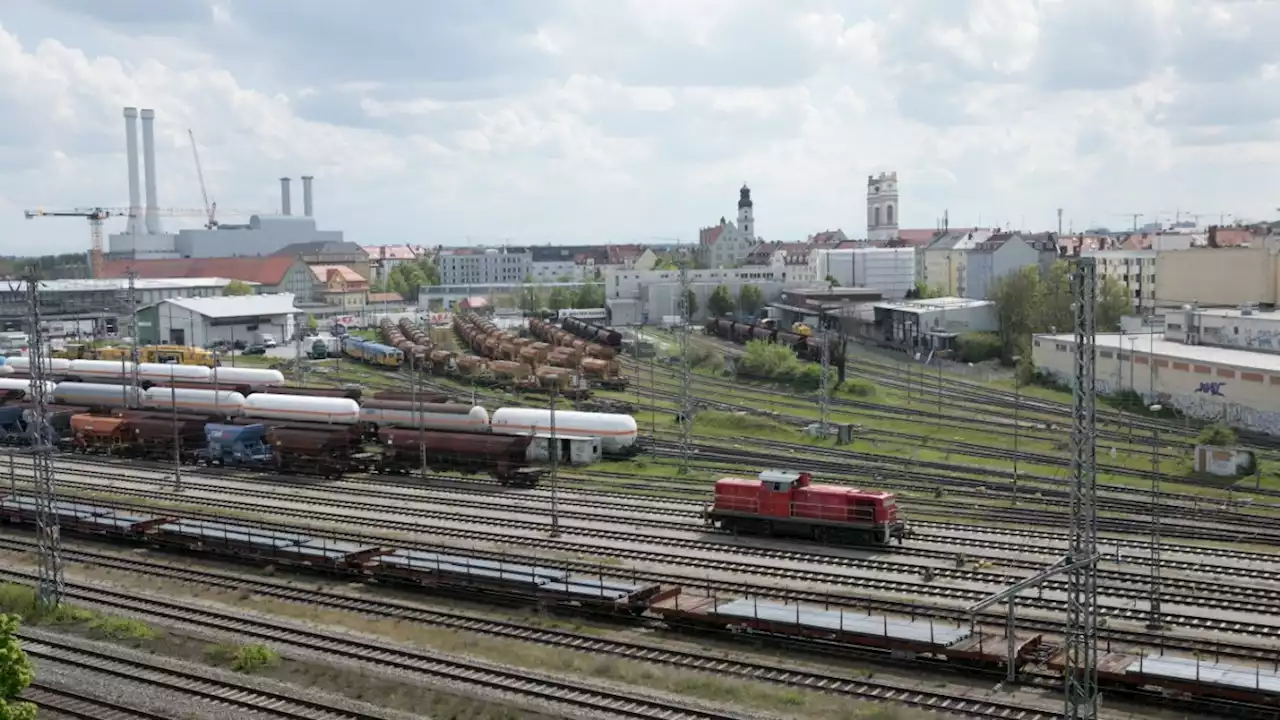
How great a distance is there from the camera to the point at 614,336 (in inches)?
3634

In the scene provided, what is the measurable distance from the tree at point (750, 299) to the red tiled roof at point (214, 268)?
69.0 m

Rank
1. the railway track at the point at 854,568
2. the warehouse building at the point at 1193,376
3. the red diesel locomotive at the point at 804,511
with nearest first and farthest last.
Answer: the railway track at the point at 854,568
the red diesel locomotive at the point at 804,511
the warehouse building at the point at 1193,376

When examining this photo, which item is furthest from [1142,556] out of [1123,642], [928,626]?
[928,626]

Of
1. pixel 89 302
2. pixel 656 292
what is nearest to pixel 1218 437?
pixel 656 292

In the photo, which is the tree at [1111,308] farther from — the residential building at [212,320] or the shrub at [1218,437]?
the residential building at [212,320]

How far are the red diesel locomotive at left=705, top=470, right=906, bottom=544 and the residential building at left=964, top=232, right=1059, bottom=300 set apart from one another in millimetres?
88175

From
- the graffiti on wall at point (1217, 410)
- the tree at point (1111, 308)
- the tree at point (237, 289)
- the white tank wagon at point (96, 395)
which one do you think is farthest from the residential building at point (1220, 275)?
the tree at point (237, 289)

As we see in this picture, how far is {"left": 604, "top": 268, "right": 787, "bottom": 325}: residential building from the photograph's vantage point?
4929 inches

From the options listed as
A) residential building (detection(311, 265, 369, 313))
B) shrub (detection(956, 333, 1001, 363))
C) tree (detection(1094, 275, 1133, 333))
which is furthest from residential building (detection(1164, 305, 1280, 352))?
residential building (detection(311, 265, 369, 313))

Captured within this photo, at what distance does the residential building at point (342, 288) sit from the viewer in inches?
6220

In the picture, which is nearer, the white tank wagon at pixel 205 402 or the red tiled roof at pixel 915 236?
the white tank wagon at pixel 205 402

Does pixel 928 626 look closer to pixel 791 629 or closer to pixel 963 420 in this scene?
pixel 791 629

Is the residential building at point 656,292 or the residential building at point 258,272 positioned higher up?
the residential building at point 258,272

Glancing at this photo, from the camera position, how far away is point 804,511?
35969mm
